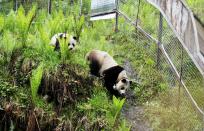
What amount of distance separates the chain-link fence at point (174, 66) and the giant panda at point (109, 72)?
103 cm

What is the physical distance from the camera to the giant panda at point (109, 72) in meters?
10.4

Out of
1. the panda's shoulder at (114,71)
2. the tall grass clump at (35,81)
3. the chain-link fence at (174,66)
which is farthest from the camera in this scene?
the panda's shoulder at (114,71)

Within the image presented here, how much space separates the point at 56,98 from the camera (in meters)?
10.4

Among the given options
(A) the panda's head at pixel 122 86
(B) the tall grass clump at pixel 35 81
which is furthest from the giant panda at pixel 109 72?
(B) the tall grass clump at pixel 35 81

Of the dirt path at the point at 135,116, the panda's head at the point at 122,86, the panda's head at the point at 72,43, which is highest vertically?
the panda's head at the point at 72,43

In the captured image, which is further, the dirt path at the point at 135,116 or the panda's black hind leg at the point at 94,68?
the panda's black hind leg at the point at 94,68

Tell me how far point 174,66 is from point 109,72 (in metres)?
1.52

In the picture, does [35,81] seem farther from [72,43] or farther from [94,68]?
[72,43]

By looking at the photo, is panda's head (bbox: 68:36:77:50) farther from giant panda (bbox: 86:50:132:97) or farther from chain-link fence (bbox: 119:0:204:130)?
chain-link fence (bbox: 119:0:204:130)

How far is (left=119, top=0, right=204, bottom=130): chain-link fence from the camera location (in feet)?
27.9

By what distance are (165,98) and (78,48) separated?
9.20 ft

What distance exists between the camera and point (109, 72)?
1062 cm

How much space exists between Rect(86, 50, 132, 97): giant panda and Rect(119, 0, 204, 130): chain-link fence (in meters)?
1.03

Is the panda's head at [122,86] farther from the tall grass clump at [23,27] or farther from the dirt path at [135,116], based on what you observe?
the tall grass clump at [23,27]
